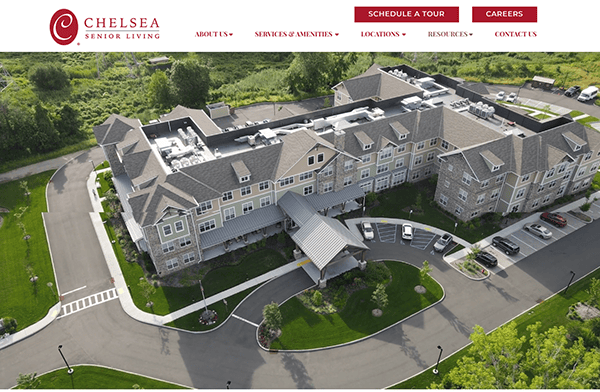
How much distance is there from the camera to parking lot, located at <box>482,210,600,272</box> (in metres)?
58.6

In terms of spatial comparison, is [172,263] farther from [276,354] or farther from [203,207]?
[276,354]

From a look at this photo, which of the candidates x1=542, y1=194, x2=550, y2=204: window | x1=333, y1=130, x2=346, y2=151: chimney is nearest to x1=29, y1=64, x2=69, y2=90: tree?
x1=333, y1=130, x2=346, y2=151: chimney

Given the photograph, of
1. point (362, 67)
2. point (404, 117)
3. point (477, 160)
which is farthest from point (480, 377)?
point (362, 67)

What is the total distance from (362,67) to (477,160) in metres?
74.7

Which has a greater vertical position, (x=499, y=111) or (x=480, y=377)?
(x=499, y=111)

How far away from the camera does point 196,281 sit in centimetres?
5559

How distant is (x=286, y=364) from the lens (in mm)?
45812

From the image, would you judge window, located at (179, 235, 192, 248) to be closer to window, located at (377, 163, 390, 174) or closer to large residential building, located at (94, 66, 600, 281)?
large residential building, located at (94, 66, 600, 281)

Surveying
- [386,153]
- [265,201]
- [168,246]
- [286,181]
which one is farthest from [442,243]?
[168,246]

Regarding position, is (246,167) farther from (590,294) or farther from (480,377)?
(590,294)

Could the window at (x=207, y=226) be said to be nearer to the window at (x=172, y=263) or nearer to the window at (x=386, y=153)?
the window at (x=172, y=263)

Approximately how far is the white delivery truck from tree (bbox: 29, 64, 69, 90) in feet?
452

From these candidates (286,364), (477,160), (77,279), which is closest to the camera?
(286,364)

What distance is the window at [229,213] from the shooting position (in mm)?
58884
